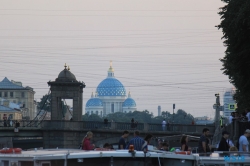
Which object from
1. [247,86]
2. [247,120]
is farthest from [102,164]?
[247,86]

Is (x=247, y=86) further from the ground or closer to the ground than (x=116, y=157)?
further from the ground

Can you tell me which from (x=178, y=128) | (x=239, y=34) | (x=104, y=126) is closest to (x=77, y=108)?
(x=104, y=126)

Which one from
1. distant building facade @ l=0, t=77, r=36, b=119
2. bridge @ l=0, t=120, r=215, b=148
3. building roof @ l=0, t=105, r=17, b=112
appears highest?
distant building facade @ l=0, t=77, r=36, b=119

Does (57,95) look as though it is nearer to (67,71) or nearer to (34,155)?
(67,71)

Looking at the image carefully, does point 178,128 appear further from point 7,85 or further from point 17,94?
point 7,85

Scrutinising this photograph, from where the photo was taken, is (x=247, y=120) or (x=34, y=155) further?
(x=247, y=120)

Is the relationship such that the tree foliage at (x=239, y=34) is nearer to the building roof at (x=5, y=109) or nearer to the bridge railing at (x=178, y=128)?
the bridge railing at (x=178, y=128)

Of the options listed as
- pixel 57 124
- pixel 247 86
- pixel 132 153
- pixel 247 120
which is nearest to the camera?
pixel 132 153

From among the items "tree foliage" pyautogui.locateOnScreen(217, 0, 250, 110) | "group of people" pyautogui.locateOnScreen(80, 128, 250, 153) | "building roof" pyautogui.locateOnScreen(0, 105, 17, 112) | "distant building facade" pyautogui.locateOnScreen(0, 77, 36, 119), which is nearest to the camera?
"group of people" pyautogui.locateOnScreen(80, 128, 250, 153)

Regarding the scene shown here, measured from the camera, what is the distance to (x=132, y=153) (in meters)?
20.2

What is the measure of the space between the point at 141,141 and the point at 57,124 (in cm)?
6426

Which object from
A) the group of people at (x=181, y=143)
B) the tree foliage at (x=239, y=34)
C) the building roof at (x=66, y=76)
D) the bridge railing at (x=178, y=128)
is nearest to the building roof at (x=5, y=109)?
the bridge railing at (x=178, y=128)

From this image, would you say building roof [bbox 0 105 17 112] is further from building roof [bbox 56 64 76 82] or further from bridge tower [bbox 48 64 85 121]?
bridge tower [bbox 48 64 85 121]

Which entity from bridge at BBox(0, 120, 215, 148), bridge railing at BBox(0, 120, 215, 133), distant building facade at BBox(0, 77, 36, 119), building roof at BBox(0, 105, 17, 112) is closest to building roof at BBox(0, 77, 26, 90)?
distant building facade at BBox(0, 77, 36, 119)
